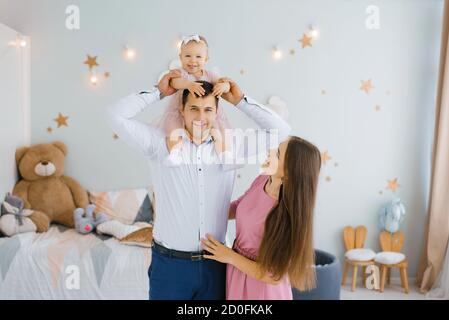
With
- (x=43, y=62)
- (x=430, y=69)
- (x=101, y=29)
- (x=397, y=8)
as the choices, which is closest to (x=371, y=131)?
(x=430, y=69)

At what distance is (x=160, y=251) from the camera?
4.84 ft

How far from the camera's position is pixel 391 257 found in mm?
3225

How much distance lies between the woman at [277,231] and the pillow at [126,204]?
1.86 m

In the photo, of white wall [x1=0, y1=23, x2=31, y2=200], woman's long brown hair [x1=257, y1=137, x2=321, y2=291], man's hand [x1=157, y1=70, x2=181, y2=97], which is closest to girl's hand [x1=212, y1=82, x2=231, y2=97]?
man's hand [x1=157, y1=70, x2=181, y2=97]

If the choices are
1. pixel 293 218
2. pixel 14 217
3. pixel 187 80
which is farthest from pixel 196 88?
pixel 14 217

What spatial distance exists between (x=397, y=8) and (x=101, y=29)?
1870 millimetres

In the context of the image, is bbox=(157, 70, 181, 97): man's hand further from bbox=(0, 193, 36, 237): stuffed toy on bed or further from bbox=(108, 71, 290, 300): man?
bbox=(0, 193, 36, 237): stuffed toy on bed

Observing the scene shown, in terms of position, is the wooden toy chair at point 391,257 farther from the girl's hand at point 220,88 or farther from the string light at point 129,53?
the girl's hand at point 220,88

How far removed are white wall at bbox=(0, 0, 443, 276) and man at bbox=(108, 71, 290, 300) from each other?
183cm

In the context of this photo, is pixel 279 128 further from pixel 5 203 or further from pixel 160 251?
pixel 5 203

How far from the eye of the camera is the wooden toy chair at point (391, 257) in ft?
10.6

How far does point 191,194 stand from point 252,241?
0.21 meters

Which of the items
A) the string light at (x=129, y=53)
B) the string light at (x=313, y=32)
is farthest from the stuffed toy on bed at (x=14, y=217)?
the string light at (x=313, y=32)

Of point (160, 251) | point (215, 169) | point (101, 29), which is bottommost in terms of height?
point (160, 251)
